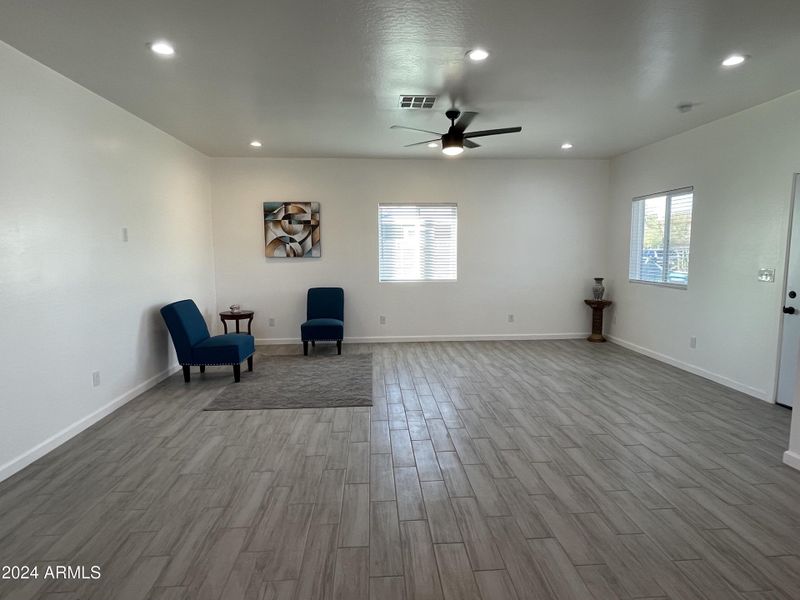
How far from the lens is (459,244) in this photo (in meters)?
6.77

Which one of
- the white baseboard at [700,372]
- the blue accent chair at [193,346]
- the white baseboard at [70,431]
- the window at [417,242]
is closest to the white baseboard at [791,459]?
the white baseboard at [700,372]

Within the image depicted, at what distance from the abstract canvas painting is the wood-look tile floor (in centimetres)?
298

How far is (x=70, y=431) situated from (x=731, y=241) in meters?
6.46

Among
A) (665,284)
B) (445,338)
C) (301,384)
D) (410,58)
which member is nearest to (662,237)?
(665,284)

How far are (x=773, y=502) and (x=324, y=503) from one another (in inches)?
102

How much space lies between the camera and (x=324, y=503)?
246 cm

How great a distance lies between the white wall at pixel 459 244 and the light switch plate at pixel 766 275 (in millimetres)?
2790

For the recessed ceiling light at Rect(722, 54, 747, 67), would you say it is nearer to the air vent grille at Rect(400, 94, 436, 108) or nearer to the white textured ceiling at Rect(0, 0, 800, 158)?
the white textured ceiling at Rect(0, 0, 800, 158)

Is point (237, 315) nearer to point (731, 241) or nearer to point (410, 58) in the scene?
point (410, 58)

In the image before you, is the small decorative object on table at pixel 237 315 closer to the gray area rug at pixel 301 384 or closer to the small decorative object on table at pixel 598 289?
the gray area rug at pixel 301 384

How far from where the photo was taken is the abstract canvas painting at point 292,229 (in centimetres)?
649

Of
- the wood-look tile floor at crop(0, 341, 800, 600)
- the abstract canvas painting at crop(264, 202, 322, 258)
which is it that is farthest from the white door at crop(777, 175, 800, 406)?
the abstract canvas painting at crop(264, 202, 322, 258)

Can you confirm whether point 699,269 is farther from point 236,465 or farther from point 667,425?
point 236,465

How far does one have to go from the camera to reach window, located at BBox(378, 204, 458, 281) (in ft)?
22.0
